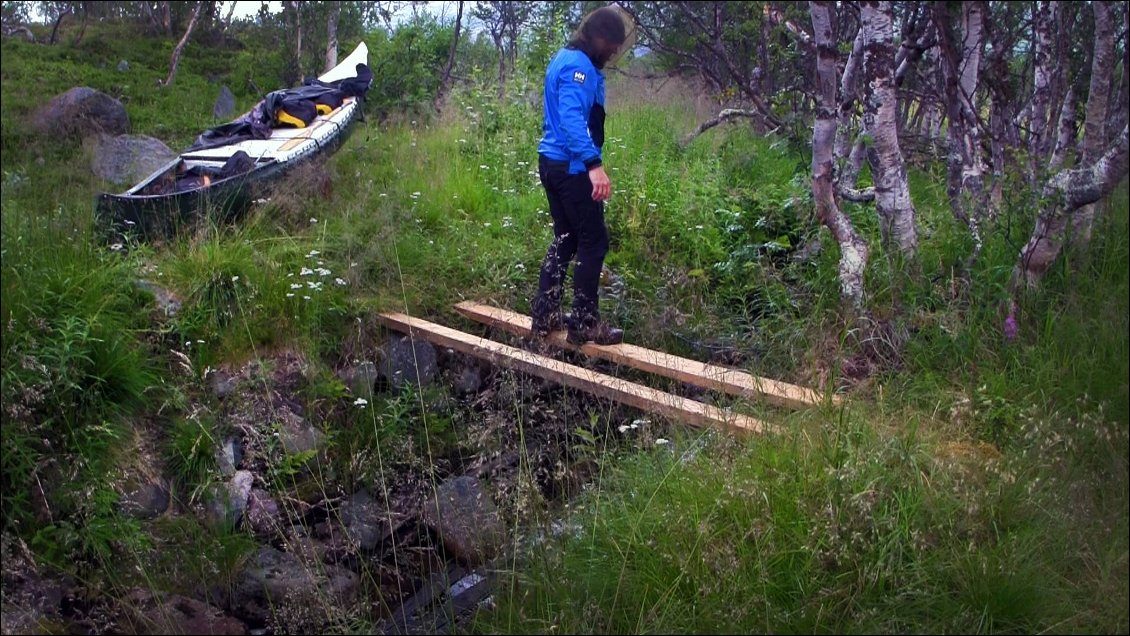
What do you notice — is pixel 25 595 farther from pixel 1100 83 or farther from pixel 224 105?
pixel 224 105

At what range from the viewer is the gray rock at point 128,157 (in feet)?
22.8

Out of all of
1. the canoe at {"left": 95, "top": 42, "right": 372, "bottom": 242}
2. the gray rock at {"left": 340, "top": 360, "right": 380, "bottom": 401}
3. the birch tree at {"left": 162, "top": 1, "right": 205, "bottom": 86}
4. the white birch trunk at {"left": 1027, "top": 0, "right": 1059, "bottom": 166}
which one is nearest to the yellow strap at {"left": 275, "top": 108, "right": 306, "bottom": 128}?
the canoe at {"left": 95, "top": 42, "right": 372, "bottom": 242}

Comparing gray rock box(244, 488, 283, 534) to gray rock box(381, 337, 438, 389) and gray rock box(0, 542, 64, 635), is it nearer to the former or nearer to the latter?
gray rock box(0, 542, 64, 635)

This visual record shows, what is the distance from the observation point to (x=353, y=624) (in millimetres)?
3531

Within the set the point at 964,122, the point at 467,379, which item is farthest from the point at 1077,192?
the point at 467,379

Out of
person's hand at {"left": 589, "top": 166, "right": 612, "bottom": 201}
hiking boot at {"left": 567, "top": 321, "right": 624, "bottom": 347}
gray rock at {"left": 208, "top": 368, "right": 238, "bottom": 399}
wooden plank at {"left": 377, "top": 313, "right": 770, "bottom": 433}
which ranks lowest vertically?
gray rock at {"left": 208, "top": 368, "right": 238, "bottom": 399}

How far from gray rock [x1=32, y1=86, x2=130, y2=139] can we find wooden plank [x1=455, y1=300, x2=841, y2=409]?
2615mm

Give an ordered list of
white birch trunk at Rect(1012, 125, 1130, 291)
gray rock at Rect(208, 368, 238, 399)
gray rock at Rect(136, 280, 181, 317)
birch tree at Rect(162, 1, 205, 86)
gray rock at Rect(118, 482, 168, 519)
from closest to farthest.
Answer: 1. white birch trunk at Rect(1012, 125, 1130, 291)
2. gray rock at Rect(118, 482, 168, 519)
3. gray rock at Rect(208, 368, 238, 399)
4. gray rock at Rect(136, 280, 181, 317)
5. birch tree at Rect(162, 1, 205, 86)

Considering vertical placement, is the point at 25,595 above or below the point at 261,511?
above

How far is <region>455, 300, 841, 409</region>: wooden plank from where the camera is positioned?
14.2 ft

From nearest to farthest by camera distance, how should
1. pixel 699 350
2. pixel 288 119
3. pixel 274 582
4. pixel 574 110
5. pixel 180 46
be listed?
pixel 274 582 → pixel 574 110 → pixel 699 350 → pixel 180 46 → pixel 288 119

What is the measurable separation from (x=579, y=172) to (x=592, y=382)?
1121 millimetres

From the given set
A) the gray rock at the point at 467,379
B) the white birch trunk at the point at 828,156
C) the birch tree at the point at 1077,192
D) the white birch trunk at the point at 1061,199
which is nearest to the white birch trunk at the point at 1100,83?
the birch tree at the point at 1077,192

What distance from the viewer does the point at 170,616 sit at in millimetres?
3951
